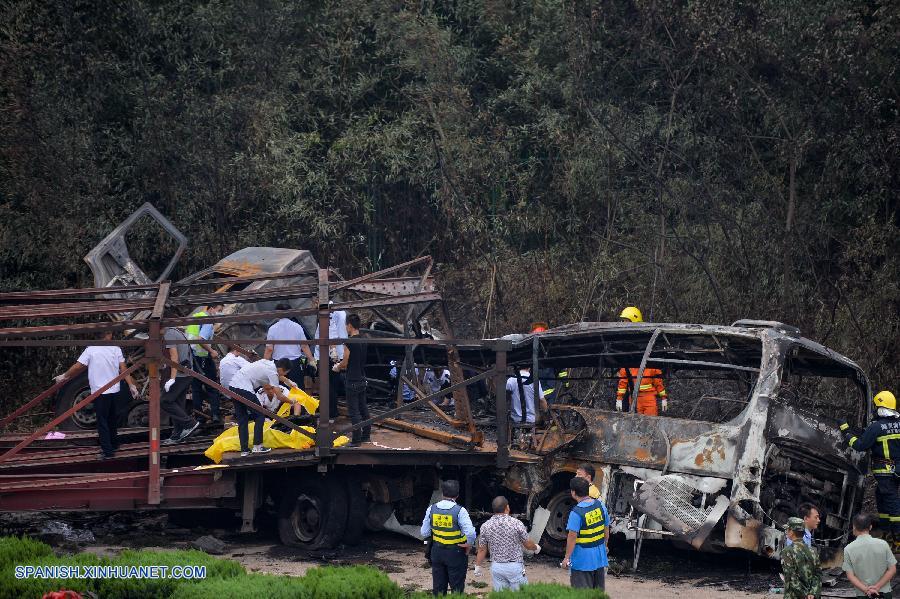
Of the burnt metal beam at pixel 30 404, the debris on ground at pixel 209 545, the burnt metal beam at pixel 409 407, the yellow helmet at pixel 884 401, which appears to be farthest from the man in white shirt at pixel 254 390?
the yellow helmet at pixel 884 401

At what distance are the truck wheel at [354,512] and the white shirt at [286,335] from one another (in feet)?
6.60

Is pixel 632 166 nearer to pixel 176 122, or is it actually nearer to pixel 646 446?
pixel 176 122

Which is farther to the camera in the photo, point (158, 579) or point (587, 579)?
point (587, 579)

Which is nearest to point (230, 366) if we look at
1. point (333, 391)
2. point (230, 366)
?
point (230, 366)

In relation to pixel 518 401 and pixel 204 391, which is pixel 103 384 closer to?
pixel 204 391

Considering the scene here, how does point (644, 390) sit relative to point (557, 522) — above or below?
above

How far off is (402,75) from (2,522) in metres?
12.9

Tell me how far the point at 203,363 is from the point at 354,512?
3.29m

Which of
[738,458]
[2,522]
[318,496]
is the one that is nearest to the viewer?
[738,458]

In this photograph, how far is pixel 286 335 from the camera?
13.0m

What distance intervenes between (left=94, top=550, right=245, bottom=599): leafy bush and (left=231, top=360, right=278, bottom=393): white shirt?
2.94 m

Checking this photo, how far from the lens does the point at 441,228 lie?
2147 centimetres

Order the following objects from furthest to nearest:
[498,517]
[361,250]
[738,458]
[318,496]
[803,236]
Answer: [361,250] < [803,236] < [318,496] < [738,458] < [498,517]

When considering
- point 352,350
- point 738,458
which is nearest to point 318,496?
point 352,350
